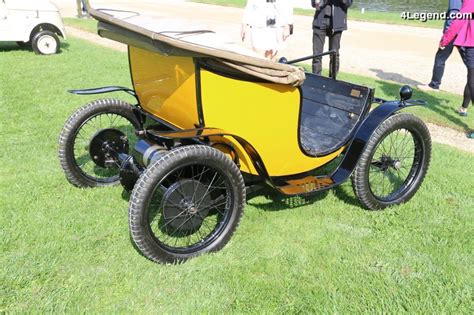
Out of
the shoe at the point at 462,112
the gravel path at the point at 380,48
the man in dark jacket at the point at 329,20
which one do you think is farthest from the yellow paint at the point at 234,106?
the shoe at the point at 462,112

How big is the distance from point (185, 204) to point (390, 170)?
2211 millimetres

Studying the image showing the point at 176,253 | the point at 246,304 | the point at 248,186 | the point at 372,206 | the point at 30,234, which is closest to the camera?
the point at 246,304

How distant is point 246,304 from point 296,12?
60.7 ft

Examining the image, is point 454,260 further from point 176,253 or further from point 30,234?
point 30,234

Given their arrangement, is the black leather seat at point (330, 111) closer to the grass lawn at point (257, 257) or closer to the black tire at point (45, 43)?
the grass lawn at point (257, 257)

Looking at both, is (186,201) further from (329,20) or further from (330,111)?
(329,20)

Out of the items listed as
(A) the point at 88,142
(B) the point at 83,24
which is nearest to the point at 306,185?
(A) the point at 88,142

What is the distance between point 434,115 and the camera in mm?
5969

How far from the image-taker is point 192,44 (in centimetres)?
234

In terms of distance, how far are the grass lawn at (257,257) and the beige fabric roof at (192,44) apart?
114 cm

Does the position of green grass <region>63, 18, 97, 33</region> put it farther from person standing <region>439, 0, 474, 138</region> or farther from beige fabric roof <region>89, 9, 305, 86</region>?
beige fabric roof <region>89, 9, 305, 86</region>

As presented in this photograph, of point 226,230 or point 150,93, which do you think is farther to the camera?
point 150,93

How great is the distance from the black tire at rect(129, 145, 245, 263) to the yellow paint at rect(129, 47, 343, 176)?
0.25 meters

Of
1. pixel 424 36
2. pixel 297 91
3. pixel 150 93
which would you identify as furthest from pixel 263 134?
pixel 424 36
